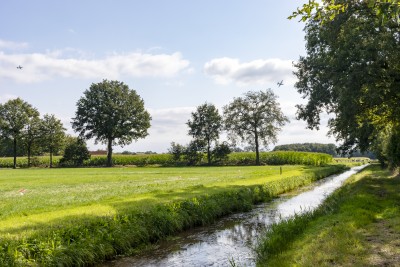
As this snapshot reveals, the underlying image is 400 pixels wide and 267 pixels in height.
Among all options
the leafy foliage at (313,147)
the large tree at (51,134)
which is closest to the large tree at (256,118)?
the large tree at (51,134)

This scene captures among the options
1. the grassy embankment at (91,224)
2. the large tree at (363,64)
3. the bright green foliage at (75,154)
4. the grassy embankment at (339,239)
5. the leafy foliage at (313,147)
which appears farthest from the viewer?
the leafy foliage at (313,147)

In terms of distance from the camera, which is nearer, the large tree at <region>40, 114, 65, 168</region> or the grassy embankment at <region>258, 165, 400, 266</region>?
the grassy embankment at <region>258, 165, 400, 266</region>

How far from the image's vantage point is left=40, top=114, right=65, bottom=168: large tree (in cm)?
8681

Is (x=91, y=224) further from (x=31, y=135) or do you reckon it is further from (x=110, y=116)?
(x=31, y=135)

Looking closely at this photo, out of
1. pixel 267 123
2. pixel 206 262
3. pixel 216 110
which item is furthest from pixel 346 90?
pixel 216 110

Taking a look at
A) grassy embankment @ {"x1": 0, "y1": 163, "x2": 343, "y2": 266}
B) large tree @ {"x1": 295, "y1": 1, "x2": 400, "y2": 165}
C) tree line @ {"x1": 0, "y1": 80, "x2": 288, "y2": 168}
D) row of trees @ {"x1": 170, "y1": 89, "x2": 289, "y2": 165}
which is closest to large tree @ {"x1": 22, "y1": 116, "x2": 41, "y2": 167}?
tree line @ {"x1": 0, "y1": 80, "x2": 288, "y2": 168}

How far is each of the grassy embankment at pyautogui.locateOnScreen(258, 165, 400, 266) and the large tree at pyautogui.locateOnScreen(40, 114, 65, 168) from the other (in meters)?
82.6

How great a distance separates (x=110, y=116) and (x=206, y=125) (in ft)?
77.6

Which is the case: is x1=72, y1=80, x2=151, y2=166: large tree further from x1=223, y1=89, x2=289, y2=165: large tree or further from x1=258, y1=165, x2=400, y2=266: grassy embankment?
x1=258, y1=165, x2=400, y2=266: grassy embankment

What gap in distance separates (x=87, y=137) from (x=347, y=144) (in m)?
58.4

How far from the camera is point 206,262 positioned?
1126 cm

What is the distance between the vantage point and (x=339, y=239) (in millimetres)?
10406

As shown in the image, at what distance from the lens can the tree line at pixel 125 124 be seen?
81.8 m

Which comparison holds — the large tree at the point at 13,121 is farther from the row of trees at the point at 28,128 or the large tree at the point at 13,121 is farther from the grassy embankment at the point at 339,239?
the grassy embankment at the point at 339,239
